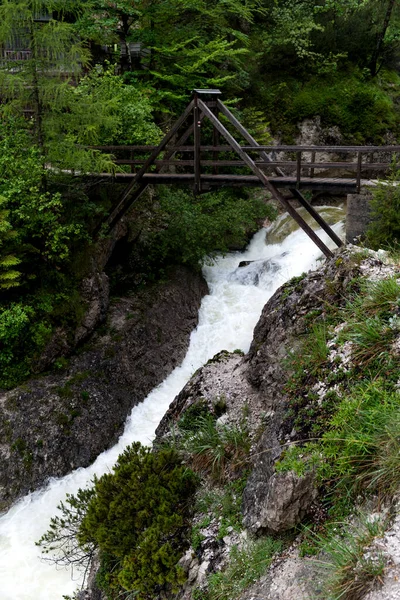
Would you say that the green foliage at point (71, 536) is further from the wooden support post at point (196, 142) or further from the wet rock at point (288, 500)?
the wooden support post at point (196, 142)

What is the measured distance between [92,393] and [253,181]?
5.92 m

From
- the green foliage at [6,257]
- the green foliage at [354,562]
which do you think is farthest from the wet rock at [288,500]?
the green foliage at [6,257]

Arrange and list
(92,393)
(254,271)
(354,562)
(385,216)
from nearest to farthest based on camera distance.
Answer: (354,562)
(385,216)
(92,393)
(254,271)

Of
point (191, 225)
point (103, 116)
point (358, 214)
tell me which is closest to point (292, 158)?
point (191, 225)

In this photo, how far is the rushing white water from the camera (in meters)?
7.66

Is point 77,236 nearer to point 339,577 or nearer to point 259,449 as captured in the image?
point 259,449

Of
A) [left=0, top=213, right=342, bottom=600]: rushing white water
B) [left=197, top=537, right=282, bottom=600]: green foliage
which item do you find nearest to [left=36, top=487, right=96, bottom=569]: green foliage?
[left=0, top=213, right=342, bottom=600]: rushing white water

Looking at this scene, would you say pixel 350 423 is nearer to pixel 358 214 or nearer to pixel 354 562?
pixel 354 562

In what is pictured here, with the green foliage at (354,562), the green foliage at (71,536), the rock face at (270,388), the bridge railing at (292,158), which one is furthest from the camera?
the bridge railing at (292,158)

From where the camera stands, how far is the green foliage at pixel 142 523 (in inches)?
218

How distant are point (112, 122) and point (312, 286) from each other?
20.0 ft

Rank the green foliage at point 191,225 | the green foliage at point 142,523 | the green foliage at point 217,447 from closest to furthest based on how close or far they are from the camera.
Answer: the green foliage at point 142,523, the green foliage at point 217,447, the green foliage at point 191,225

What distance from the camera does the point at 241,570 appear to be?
4961mm

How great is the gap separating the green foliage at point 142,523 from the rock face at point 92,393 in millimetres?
3409
